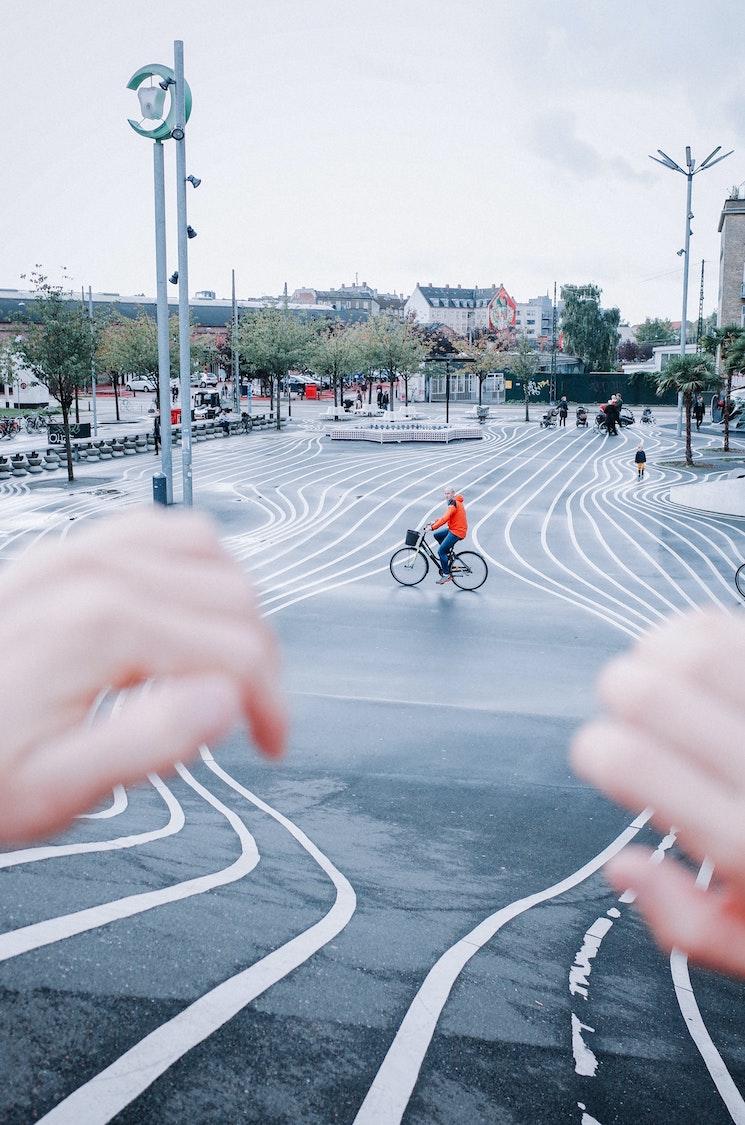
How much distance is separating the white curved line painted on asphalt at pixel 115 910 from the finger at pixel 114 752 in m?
4.54

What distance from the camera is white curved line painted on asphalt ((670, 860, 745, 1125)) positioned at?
14.7 ft

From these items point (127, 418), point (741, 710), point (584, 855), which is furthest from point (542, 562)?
point (127, 418)

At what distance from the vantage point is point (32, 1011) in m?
4.36

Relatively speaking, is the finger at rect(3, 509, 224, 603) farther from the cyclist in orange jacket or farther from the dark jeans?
the dark jeans

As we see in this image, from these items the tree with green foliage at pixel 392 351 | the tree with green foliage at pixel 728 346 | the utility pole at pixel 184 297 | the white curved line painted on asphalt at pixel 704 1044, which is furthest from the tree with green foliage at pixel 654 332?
the white curved line painted on asphalt at pixel 704 1044

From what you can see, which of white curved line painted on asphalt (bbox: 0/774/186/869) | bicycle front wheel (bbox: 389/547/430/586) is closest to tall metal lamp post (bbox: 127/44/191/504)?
bicycle front wheel (bbox: 389/547/430/586)

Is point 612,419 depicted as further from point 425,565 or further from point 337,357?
point 425,565

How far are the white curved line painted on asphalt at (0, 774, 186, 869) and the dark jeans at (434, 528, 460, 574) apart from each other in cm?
987

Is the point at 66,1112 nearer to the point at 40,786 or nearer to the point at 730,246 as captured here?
the point at 40,786

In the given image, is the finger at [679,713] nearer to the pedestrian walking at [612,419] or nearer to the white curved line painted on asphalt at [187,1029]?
the white curved line painted on asphalt at [187,1029]

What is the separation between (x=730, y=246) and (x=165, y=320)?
54.7 m

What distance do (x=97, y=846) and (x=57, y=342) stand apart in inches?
1085

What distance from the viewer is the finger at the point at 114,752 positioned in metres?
0.96

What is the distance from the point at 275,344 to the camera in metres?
54.8
